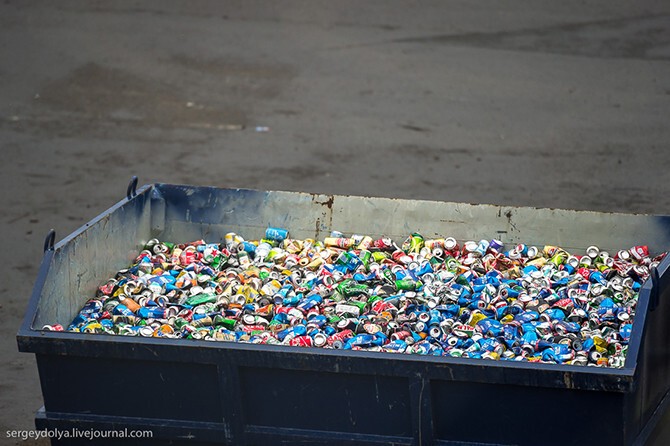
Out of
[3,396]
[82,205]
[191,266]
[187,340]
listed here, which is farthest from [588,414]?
[82,205]

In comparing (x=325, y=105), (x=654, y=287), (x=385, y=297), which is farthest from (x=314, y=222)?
(x=325, y=105)

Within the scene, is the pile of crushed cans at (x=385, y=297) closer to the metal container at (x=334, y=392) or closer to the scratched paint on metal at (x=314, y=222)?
the scratched paint on metal at (x=314, y=222)

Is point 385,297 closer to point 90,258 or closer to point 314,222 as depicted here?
point 314,222

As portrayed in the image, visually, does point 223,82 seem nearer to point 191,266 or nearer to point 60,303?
point 191,266

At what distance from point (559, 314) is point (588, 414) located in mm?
1129

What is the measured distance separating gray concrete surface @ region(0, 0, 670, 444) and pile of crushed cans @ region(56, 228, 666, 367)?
A: 58.2 inches

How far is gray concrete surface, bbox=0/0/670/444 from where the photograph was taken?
9562mm

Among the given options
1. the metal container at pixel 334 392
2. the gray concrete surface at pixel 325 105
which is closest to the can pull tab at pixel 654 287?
the metal container at pixel 334 392

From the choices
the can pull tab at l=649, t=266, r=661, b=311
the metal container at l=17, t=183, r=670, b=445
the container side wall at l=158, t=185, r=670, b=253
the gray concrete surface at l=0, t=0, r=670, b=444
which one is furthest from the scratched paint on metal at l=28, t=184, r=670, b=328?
the can pull tab at l=649, t=266, r=661, b=311

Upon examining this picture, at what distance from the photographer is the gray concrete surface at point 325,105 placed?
31.4 feet

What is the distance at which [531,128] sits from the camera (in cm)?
1083

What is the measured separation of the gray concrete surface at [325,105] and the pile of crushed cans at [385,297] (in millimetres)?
1479

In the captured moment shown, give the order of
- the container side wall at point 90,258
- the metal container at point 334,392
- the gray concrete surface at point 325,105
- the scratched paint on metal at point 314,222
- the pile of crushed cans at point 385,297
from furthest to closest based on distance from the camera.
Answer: the gray concrete surface at point 325,105
the scratched paint on metal at point 314,222
the container side wall at point 90,258
the pile of crushed cans at point 385,297
the metal container at point 334,392

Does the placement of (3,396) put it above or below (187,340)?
below
